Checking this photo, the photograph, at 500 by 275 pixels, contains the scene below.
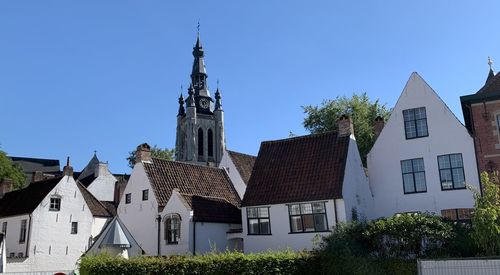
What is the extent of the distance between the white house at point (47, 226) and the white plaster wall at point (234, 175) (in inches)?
459

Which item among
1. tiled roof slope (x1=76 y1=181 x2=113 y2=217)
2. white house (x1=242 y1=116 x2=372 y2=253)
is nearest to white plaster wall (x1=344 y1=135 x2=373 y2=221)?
white house (x1=242 y1=116 x2=372 y2=253)

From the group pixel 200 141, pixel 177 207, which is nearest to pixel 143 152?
pixel 177 207

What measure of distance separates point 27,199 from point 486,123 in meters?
32.4

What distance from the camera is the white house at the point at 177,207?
95.0 feet

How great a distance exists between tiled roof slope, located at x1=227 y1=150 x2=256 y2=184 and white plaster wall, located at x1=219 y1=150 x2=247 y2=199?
0.80 feet

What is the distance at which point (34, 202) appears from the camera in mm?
35469

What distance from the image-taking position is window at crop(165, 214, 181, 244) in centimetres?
2928

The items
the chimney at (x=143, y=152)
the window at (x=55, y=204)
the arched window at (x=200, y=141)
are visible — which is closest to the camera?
the chimney at (x=143, y=152)

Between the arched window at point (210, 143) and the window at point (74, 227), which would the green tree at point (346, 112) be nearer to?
the window at point (74, 227)

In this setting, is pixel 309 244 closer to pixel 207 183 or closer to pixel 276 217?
pixel 276 217

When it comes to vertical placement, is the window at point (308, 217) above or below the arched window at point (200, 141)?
below

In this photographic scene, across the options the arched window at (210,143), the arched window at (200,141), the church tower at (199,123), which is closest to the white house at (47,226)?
the church tower at (199,123)

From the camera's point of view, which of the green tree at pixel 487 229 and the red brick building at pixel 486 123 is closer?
the green tree at pixel 487 229

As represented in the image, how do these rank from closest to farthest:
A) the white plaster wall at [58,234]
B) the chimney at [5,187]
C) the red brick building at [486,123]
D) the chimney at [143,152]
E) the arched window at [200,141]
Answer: the red brick building at [486,123] < the chimney at [143,152] < the white plaster wall at [58,234] < the chimney at [5,187] < the arched window at [200,141]
